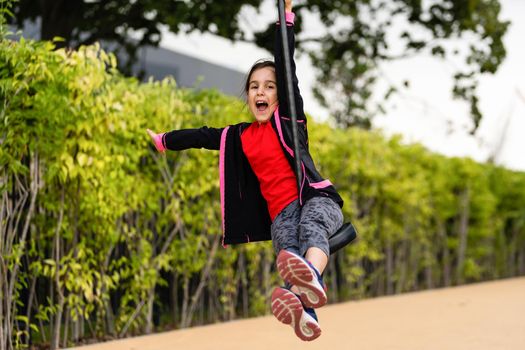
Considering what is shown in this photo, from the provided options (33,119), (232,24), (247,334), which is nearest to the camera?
(33,119)

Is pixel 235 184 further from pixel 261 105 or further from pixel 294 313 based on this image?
pixel 294 313

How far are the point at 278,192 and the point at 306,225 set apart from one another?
1.16 ft

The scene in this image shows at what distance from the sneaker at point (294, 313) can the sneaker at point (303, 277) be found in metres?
0.05

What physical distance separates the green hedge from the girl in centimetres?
183

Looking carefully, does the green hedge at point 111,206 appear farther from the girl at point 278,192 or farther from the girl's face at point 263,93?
the girl's face at point 263,93

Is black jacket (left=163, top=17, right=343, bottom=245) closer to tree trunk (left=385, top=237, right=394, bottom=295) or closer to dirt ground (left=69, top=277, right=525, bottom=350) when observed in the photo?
dirt ground (left=69, top=277, right=525, bottom=350)

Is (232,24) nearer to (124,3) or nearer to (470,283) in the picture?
(124,3)

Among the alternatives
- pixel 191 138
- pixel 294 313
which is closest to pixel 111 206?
pixel 191 138

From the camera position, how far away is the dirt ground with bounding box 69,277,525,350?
246 inches

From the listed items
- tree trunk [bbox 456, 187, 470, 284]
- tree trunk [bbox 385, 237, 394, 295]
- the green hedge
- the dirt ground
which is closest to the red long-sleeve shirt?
the green hedge

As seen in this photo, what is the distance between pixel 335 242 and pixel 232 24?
8.80m

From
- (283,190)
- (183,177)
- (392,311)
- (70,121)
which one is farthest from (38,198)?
(392,311)

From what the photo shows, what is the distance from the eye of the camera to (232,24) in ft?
40.5

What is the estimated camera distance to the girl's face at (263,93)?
13.5ft
